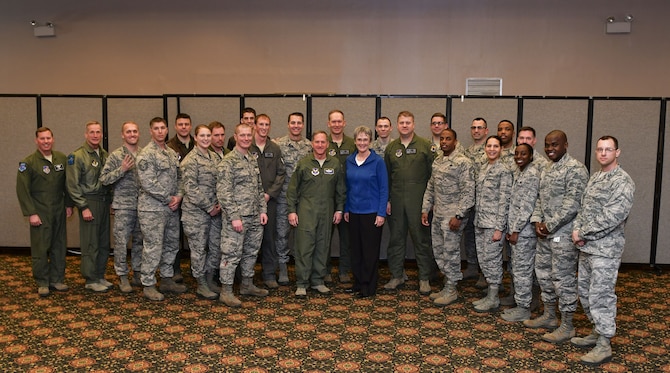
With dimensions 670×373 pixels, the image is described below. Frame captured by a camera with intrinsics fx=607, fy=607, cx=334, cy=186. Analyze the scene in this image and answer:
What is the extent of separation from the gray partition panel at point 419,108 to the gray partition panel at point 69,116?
335cm

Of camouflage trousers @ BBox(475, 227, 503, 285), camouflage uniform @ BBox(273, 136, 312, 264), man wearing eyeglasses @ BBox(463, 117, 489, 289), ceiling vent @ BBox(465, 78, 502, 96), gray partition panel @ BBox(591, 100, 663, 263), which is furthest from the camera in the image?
ceiling vent @ BBox(465, 78, 502, 96)

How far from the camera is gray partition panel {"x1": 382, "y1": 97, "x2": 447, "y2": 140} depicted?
6.70m

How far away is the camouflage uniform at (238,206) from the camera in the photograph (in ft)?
17.1

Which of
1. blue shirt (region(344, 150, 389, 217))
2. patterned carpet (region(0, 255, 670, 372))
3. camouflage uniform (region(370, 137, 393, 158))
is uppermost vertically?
camouflage uniform (region(370, 137, 393, 158))

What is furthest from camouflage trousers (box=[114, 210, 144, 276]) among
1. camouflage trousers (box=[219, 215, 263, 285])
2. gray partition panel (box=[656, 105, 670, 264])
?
gray partition panel (box=[656, 105, 670, 264])

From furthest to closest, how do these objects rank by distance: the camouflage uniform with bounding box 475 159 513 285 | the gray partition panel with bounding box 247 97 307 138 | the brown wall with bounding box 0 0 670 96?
the brown wall with bounding box 0 0 670 96, the gray partition panel with bounding box 247 97 307 138, the camouflage uniform with bounding box 475 159 513 285

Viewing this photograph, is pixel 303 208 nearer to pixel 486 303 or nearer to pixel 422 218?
pixel 422 218

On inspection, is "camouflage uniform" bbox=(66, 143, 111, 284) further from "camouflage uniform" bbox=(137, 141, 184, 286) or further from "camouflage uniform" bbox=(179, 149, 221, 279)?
"camouflage uniform" bbox=(179, 149, 221, 279)

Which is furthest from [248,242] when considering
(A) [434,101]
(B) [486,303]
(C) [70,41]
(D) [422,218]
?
(C) [70,41]

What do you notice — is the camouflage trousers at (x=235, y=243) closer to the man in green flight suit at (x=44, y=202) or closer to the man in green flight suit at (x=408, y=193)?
the man in green flight suit at (x=408, y=193)

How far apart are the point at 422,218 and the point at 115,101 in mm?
3862

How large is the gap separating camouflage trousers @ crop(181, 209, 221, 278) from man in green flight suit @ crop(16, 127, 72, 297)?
1250 millimetres

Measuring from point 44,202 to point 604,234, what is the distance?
15.5ft

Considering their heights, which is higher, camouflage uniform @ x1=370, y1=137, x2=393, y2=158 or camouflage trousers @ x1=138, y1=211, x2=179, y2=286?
camouflage uniform @ x1=370, y1=137, x2=393, y2=158
